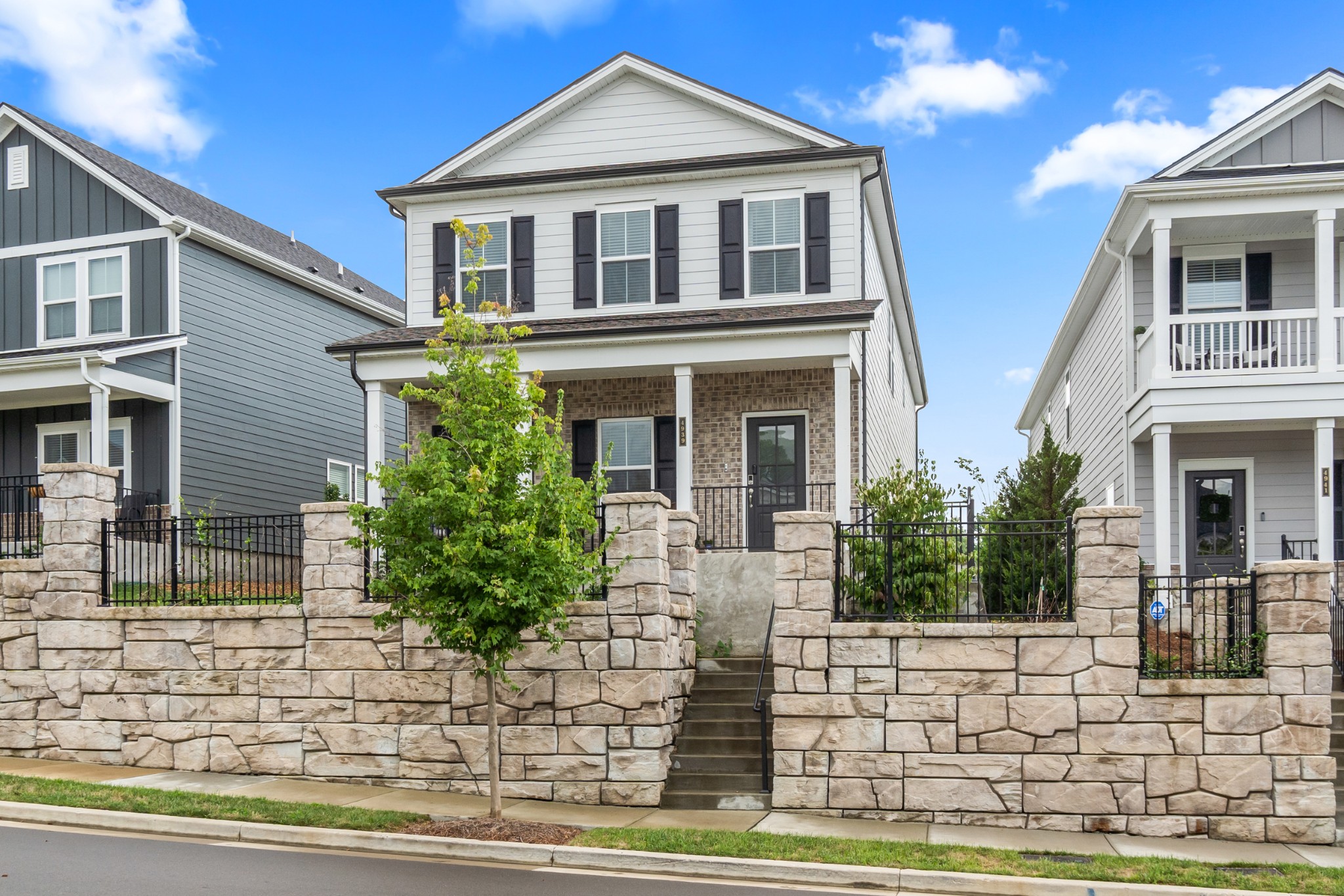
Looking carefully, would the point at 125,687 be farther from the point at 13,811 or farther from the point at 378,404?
the point at 378,404

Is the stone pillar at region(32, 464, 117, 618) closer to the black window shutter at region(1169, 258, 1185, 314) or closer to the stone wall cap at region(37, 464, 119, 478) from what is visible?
the stone wall cap at region(37, 464, 119, 478)

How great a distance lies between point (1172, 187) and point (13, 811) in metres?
15.6

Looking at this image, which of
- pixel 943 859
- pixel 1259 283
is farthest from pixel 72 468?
pixel 1259 283

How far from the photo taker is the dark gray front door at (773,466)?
696 inches

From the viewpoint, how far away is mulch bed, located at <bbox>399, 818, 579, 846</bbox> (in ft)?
31.7

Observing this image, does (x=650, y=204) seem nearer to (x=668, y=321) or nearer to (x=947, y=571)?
(x=668, y=321)

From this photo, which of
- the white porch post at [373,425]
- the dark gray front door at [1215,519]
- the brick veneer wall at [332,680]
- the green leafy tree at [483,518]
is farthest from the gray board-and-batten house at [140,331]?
the dark gray front door at [1215,519]

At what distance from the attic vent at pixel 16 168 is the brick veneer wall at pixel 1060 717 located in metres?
17.8

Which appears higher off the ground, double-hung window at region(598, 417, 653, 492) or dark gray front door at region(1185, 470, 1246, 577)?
double-hung window at region(598, 417, 653, 492)

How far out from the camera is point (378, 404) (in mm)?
18016

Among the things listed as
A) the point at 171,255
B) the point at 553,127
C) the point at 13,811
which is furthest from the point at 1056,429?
the point at 13,811

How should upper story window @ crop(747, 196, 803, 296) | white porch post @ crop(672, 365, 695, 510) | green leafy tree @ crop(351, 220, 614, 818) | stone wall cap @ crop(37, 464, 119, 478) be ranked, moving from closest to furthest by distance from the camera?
1. green leafy tree @ crop(351, 220, 614, 818)
2. stone wall cap @ crop(37, 464, 119, 478)
3. white porch post @ crop(672, 365, 695, 510)
4. upper story window @ crop(747, 196, 803, 296)

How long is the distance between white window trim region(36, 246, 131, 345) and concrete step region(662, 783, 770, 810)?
14.7 meters

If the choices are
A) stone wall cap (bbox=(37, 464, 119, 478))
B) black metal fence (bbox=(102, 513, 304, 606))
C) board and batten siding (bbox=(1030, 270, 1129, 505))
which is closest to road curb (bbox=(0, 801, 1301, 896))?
black metal fence (bbox=(102, 513, 304, 606))
